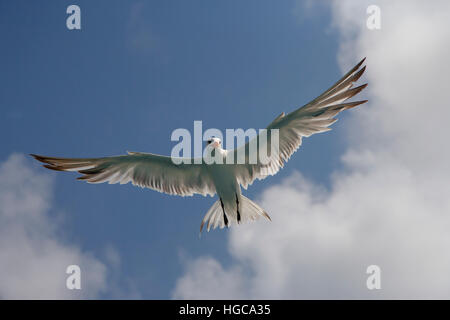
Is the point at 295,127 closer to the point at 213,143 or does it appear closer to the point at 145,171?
the point at 213,143

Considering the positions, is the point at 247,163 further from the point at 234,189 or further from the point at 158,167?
→ the point at 158,167

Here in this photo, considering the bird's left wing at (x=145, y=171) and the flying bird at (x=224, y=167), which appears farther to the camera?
the bird's left wing at (x=145, y=171)

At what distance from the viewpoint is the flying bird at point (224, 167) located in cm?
1127

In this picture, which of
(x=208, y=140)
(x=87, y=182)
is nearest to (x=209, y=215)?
(x=208, y=140)

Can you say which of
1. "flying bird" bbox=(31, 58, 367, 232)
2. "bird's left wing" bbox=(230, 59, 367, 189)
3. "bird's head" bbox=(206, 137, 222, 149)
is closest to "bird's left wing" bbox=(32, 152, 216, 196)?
"flying bird" bbox=(31, 58, 367, 232)

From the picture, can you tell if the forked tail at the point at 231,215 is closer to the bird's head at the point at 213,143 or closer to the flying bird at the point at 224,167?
the flying bird at the point at 224,167

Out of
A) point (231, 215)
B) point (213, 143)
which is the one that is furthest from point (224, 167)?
point (231, 215)

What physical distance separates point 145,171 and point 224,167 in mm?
2163

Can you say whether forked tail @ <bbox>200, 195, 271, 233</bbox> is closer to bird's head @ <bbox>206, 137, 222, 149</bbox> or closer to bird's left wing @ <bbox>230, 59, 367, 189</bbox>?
bird's left wing @ <bbox>230, 59, 367, 189</bbox>

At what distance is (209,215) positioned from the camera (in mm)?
12617

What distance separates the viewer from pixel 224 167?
39.3 feet

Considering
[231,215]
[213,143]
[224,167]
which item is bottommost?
[231,215]

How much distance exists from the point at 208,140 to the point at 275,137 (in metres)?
1.61

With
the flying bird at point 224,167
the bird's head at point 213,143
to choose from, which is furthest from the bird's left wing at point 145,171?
the bird's head at point 213,143
